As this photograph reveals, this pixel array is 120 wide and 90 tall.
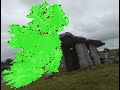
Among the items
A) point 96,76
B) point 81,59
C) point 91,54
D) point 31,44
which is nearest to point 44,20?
point 31,44

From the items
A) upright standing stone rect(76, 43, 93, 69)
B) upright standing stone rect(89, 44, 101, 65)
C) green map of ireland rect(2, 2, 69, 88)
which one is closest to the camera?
green map of ireland rect(2, 2, 69, 88)

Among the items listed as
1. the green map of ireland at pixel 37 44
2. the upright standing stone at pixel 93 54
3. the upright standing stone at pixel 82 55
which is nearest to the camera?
the green map of ireland at pixel 37 44

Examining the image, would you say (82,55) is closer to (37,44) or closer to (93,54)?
(93,54)

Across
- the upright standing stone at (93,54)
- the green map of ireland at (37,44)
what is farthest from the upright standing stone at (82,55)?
the green map of ireland at (37,44)

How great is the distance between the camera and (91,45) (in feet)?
89.5

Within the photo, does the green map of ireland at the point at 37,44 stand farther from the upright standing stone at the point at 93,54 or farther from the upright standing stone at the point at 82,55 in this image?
the upright standing stone at the point at 93,54

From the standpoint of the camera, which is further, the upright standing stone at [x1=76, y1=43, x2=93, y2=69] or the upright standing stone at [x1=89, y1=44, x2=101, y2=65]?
the upright standing stone at [x1=89, y1=44, x2=101, y2=65]

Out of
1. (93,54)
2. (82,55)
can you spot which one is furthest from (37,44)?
(93,54)

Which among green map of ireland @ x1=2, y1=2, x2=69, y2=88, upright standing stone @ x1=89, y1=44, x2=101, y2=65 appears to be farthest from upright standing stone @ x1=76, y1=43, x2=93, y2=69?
green map of ireland @ x1=2, y1=2, x2=69, y2=88

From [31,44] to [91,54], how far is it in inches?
716

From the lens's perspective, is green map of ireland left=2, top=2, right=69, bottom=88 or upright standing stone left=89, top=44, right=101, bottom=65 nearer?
green map of ireland left=2, top=2, right=69, bottom=88

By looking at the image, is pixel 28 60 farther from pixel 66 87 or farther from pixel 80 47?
pixel 80 47

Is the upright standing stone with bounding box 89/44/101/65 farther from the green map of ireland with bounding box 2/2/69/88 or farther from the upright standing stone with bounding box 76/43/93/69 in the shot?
the green map of ireland with bounding box 2/2/69/88

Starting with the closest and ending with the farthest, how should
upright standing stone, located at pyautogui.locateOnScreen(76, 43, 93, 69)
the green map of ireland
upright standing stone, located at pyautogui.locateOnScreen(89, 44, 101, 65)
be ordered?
the green map of ireland → upright standing stone, located at pyautogui.locateOnScreen(76, 43, 93, 69) → upright standing stone, located at pyautogui.locateOnScreen(89, 44, 101, 65)
